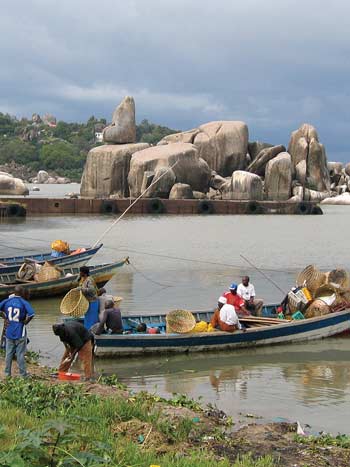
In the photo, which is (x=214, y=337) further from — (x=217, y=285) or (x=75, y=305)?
(x=217, y=285)

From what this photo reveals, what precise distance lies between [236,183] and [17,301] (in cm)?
5935

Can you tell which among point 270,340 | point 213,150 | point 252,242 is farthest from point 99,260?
point 213,150

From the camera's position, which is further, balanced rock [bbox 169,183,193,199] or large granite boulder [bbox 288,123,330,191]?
large granite boulder [bbox 288,123,330,191]

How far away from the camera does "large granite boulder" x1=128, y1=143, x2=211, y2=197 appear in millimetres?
68250

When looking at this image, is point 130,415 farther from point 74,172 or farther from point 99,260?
point 74,172

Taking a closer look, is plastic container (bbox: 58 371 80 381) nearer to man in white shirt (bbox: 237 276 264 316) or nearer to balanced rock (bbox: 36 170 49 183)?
man in white shirt (bbox: 237 276 264 316)

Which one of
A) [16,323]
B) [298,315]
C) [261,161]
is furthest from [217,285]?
[261,161]

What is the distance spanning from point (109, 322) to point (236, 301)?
133 inches

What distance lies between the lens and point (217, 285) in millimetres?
25891

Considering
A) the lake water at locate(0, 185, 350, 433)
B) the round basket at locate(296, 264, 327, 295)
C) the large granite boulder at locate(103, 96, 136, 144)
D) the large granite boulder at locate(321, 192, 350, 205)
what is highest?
the large granite boulder at locate(103, 96, 136, 144)

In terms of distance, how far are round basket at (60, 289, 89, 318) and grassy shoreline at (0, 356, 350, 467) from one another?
15.1 ft

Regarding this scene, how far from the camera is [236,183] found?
69500 mm

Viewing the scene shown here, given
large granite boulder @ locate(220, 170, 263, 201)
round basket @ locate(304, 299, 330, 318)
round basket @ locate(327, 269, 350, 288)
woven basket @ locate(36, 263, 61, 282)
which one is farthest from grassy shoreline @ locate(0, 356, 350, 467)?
large granite boulder @ locate(220, 170, 263, 201)

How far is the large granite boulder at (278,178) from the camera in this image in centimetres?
7331
